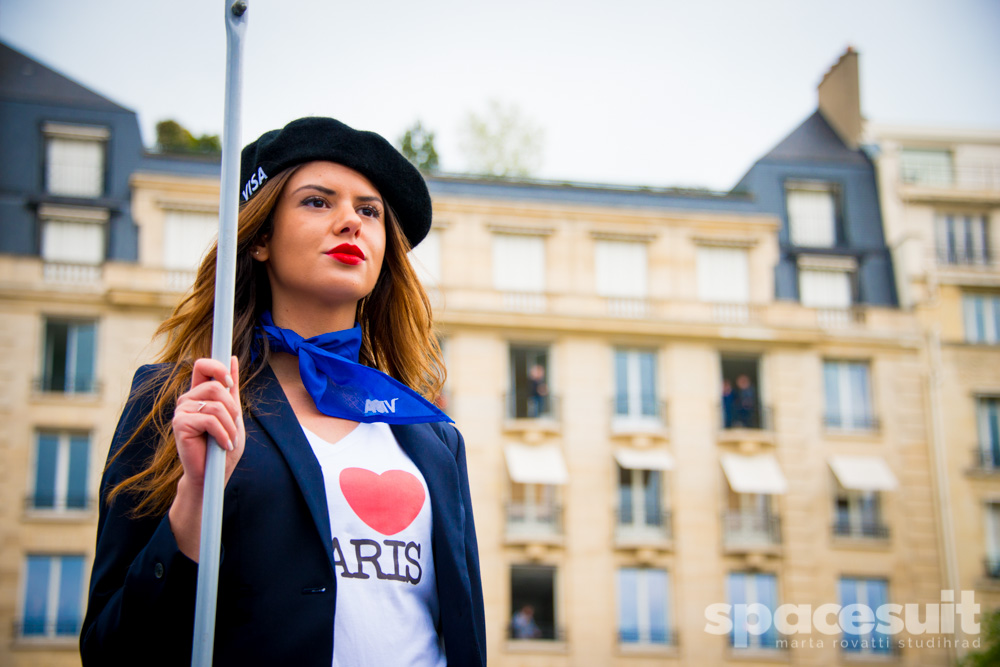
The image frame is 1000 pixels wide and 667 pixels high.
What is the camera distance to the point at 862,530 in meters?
23.8

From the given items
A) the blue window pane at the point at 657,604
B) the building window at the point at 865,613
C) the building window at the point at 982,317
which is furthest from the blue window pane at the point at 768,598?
→ the building window at the point at 982,317

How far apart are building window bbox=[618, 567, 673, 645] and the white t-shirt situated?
20.9 meters

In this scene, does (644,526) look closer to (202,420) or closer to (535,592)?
(535,592)

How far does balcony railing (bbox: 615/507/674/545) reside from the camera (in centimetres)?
2264

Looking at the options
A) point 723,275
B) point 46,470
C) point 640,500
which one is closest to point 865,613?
point 640,500

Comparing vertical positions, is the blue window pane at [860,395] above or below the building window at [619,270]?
below

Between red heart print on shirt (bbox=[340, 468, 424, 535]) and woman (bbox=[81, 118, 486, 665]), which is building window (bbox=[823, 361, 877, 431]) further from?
red heart print on shirt (bbox=[340, 468, 424, 535])

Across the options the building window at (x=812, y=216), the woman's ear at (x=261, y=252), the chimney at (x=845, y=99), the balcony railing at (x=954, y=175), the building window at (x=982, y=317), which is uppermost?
the chimney at (x=845, y=99)

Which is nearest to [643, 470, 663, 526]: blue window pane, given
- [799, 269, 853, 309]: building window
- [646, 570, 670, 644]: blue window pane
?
[646, 570, 670, 644]: blue window pane

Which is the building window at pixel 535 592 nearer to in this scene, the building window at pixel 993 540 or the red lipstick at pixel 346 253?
the building window at pixel 993 540

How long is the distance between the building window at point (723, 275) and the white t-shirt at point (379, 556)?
77.5ft

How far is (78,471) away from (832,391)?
63.3 ft

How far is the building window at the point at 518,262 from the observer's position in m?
24.5

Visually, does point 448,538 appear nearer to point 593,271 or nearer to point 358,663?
point 358,663
